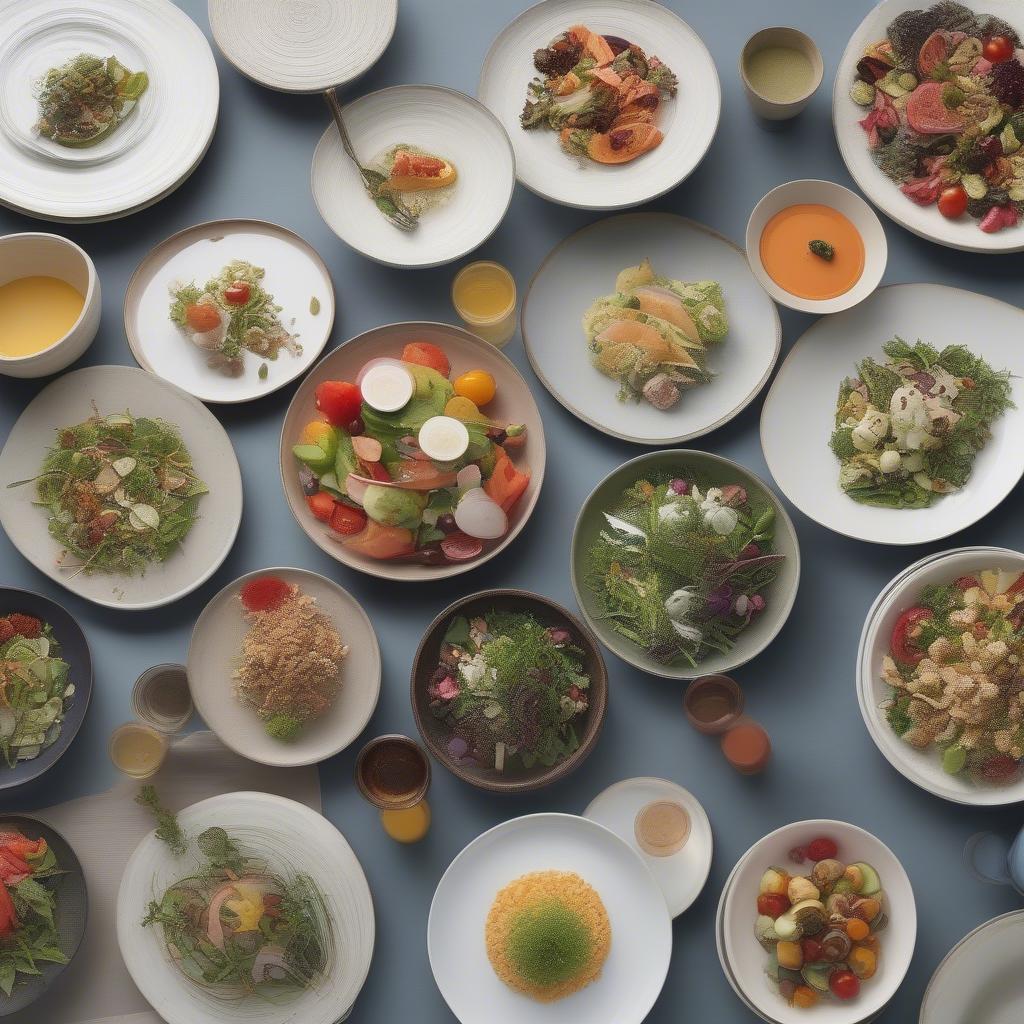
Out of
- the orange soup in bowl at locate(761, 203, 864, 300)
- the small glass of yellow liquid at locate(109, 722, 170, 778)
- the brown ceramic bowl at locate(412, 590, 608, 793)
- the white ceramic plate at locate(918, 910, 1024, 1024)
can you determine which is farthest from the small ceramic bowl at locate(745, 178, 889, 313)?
the small glass of yellow liquid at locate(109, 722, 170, 778)

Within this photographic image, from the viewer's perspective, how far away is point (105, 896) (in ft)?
9.68

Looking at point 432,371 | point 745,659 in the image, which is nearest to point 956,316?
point 745,659

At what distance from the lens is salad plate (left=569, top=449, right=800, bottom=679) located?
285 cm

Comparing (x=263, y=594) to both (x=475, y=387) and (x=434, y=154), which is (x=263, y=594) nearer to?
(x=475, y=387)

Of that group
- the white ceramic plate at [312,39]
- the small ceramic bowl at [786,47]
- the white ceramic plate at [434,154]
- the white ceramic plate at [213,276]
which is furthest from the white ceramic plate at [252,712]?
the small ceramic bowl at [786,47]

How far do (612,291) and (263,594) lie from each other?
130 centimetres

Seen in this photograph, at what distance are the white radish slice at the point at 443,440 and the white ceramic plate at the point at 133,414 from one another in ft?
1.91

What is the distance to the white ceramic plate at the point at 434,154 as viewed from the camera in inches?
119

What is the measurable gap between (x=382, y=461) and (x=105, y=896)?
1420mm

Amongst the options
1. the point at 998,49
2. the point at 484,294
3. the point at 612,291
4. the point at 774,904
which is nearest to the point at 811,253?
the point at 612,291

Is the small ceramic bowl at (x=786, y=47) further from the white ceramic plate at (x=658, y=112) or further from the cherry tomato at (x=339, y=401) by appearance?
the cherry tomato at (x=339, y=401)

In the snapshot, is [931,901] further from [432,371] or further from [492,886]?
[432,371]

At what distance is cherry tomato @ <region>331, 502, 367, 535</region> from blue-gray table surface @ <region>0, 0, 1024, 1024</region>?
18cm

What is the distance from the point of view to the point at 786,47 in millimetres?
3053
